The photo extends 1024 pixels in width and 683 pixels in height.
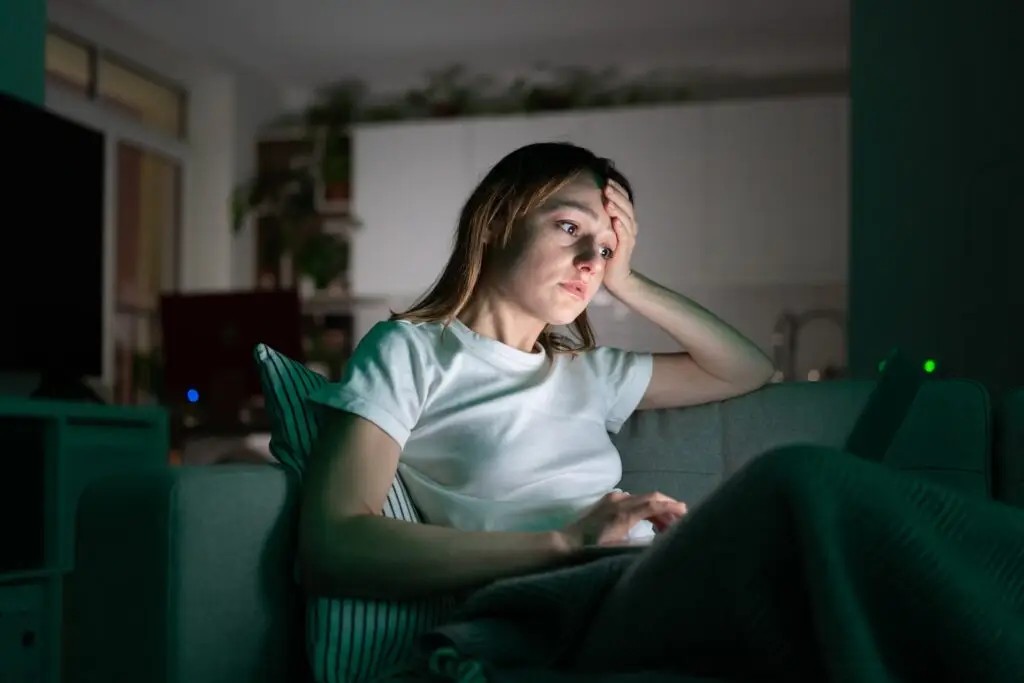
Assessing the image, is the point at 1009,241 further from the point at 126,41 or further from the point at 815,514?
the point at 126,41

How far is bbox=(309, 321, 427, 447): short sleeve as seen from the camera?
3.95 ft

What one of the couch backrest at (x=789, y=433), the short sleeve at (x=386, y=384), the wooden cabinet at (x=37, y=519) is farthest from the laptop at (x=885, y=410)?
the wooden cabinet at (x=37, y=519)

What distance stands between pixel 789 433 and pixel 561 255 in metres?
0.42

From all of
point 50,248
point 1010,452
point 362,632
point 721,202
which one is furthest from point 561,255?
Result: point 721,202

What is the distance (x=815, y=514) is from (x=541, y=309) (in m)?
0.66

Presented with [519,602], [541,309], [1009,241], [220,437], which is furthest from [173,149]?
[519,602]

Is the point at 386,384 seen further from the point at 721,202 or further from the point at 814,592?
the point at 721,202

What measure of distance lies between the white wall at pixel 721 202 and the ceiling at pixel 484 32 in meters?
0.44

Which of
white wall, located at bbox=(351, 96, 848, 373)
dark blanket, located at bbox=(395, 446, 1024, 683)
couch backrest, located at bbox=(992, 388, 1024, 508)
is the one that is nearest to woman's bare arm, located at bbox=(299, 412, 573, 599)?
dark blanket, located at bbox=(395, 446, 1024, 683)

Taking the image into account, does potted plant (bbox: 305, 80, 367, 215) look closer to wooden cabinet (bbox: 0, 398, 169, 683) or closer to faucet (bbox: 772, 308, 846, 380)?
faucet (bbox: 772, 308, 846, 380)

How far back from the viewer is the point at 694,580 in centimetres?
88

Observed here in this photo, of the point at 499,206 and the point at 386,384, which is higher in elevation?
the point at 499,206

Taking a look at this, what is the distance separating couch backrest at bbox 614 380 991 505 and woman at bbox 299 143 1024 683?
4cm

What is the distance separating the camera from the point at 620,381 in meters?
1.51
